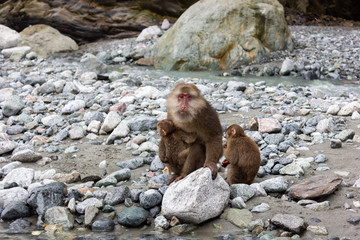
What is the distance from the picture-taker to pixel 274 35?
1240cm

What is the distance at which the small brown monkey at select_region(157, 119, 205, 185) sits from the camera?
13.0 ft

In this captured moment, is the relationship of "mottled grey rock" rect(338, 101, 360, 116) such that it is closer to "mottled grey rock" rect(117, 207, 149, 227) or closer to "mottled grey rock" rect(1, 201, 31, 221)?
"mottled grey rock" rect(117, 207, 149, 227)

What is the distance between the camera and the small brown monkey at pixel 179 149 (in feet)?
13.0

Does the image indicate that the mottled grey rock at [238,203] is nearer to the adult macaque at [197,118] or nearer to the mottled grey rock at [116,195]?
the adult macaque at [197,118]

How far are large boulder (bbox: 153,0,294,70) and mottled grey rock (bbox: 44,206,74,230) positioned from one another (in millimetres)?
8477

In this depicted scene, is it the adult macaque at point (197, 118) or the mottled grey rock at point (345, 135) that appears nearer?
the adult macaque at point (197, 118)

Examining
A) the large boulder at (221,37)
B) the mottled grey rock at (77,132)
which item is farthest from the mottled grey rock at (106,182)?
the large boulder at (221,37)

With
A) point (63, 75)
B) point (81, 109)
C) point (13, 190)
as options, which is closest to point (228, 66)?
point (63, 75)

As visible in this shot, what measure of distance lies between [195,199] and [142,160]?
1.63 m

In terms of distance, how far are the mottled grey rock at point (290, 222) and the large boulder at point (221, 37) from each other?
8520mm

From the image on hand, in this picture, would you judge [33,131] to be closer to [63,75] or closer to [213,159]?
[213,159]

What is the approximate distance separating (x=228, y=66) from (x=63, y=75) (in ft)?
14.5

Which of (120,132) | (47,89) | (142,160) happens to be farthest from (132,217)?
(47,89)

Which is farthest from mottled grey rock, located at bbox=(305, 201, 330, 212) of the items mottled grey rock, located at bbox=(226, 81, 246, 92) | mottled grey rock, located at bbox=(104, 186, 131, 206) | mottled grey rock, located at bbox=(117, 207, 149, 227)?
mottled grey rock, located at bbox=(226, 81, 246, 92)
